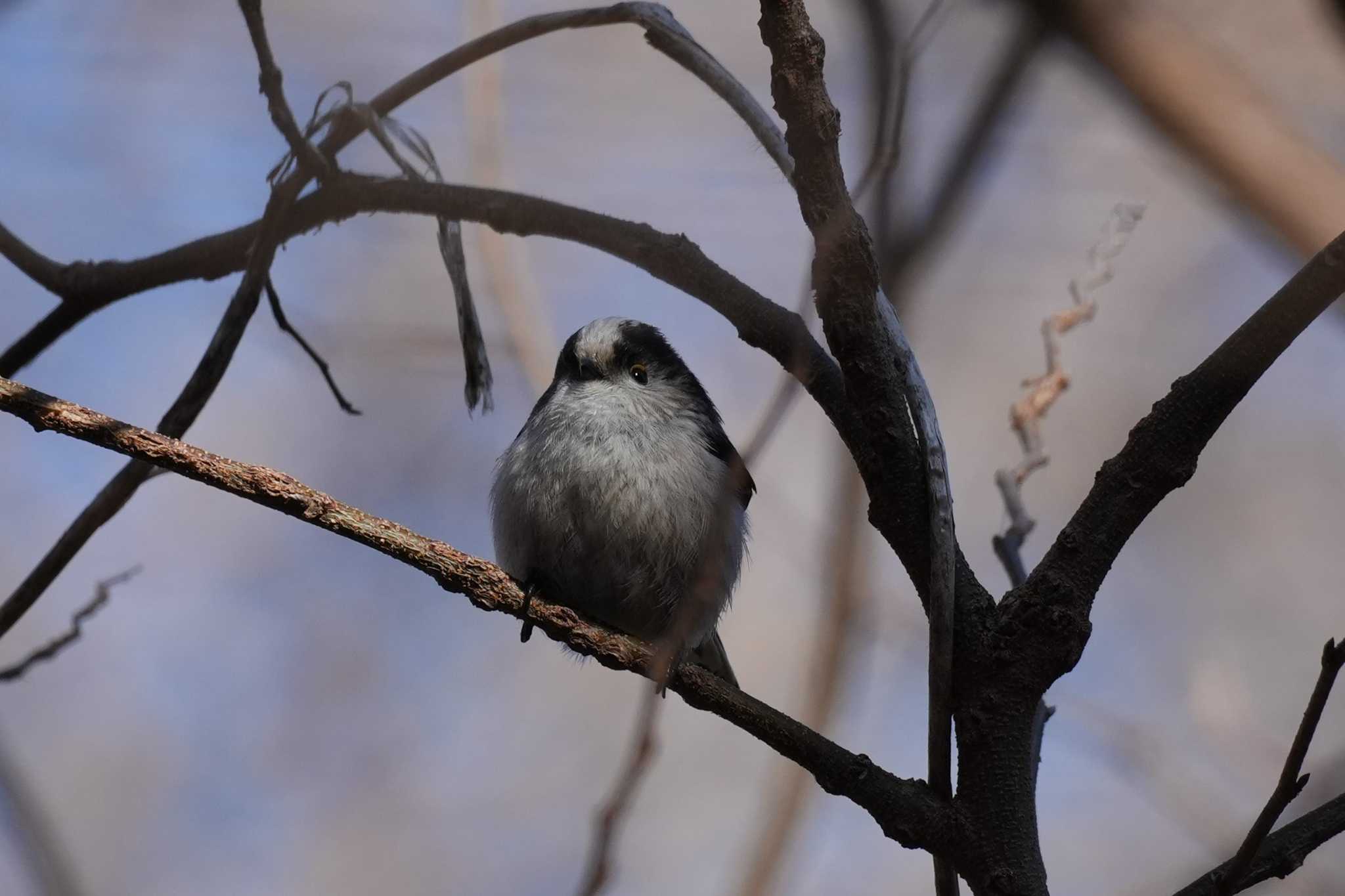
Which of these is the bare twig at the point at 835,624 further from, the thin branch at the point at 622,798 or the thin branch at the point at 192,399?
the thin branch at the point at 192,399

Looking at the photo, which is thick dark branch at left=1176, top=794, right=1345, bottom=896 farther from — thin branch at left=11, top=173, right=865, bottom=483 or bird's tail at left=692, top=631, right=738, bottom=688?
bird's tail at left=692, top=631, right=738, bottom=688

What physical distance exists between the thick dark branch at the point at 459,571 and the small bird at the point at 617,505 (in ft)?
2.80

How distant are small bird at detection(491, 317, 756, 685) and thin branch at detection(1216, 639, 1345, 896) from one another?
1336mm

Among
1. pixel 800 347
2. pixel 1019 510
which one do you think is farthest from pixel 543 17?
pixel 1019 510

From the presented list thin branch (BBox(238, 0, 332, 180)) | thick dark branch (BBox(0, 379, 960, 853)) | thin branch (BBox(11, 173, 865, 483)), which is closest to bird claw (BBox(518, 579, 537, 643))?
thick dark branch (BBox(0, 379, 960, 853))

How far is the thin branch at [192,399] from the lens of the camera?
2.26 m

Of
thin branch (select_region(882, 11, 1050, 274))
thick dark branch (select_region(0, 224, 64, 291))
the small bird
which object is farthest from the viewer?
the small bird

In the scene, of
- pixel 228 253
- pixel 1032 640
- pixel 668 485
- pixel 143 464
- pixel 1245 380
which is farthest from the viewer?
pixel 668 485

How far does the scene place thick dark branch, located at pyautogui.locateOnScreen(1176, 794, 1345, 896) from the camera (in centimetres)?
165

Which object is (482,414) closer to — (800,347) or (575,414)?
(575,414)

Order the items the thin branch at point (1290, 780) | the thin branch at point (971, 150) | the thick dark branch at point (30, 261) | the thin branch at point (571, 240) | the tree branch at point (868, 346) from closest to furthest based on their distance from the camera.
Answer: the thin branch at point (971, 150) → the thin branch at point (1290, 780) → the tree branch at point (868, 346) → the thin branch at point (571, 240) → the thick dark branch at point (30, 261)

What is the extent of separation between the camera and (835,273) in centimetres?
174

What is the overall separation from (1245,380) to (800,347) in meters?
0.58

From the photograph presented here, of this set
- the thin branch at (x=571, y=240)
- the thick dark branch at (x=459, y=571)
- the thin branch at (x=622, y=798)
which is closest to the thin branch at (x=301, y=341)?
the thin branch at (x=571, y=240)
